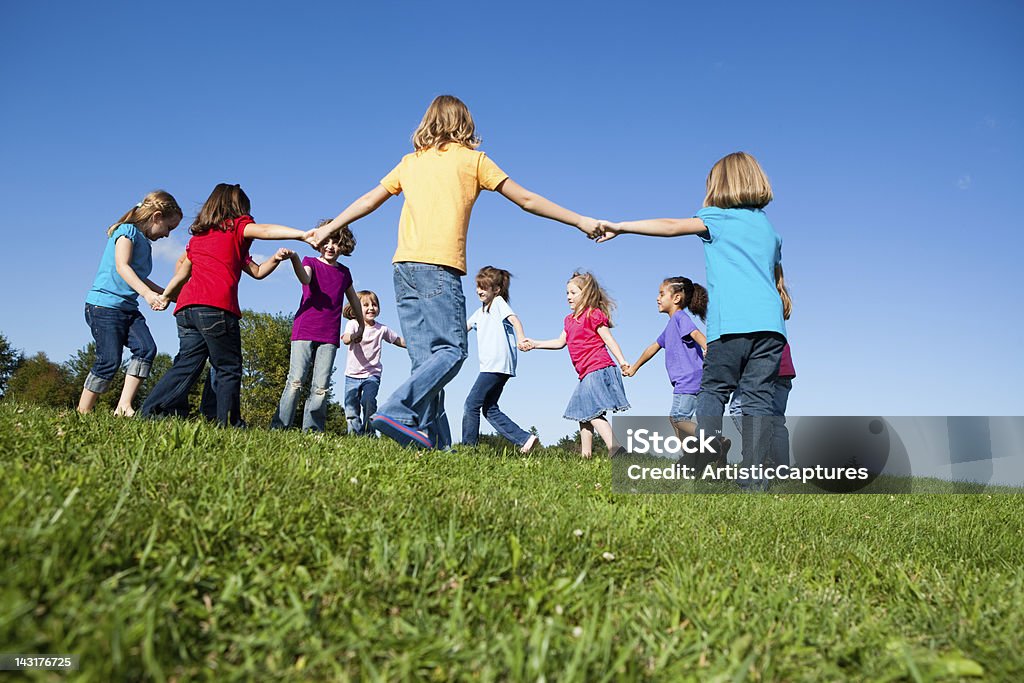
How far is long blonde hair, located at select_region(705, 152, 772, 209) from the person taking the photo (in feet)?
20.8

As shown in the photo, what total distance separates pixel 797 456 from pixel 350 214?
17.6ft

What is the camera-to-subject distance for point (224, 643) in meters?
1.97

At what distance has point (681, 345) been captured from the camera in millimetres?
9617

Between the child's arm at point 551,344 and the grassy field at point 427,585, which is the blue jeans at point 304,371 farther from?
the grassy field at point 427,585

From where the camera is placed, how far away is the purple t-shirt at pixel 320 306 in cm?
892

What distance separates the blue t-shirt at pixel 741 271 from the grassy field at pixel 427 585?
Answer: 2.39m

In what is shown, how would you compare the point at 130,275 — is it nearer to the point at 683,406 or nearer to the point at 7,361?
the point at 683,406

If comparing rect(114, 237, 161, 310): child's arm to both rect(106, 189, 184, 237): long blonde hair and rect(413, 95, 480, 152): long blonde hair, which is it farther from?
rect(413, 95, 480, 152): long blonde hair

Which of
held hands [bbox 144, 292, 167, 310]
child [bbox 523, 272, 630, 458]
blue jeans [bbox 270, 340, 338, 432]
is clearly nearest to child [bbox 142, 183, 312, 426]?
held hands [bbox 144, 292, 167, 310]

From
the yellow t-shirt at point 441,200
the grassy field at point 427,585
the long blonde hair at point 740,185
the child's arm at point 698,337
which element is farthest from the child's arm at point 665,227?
the child's arm at point 698,337

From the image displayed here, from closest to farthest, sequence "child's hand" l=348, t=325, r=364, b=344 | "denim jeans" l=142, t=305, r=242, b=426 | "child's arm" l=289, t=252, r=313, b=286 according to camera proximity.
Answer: "denim jeans" l=142, t=305, r=242, b=426 → "child's arm" l=289, t=252, r=313, b=286 → "child's hand" l=348, t=325, r=364, b=344

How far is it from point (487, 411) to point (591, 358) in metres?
1.59

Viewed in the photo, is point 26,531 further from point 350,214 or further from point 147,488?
point 350,214

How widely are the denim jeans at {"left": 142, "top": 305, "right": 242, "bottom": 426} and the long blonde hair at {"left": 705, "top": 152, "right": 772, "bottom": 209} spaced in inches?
189
